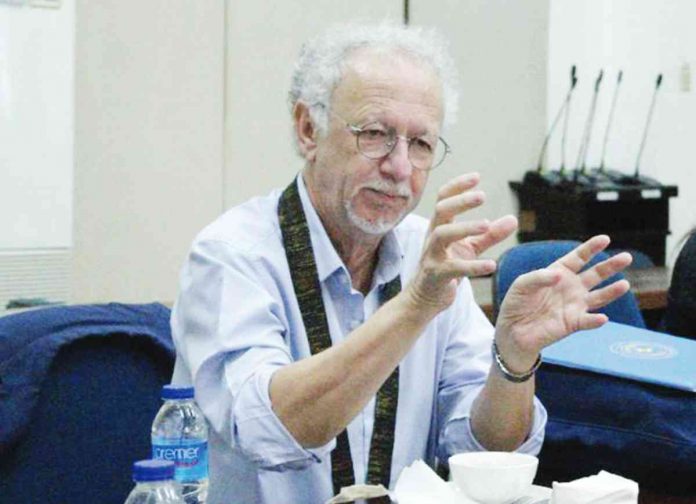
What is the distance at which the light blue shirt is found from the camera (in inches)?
50.0

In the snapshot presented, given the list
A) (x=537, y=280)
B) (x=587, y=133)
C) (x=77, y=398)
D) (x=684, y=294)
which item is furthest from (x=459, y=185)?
(x=587, y=133)

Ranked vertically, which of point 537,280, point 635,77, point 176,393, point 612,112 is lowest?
point 176,393

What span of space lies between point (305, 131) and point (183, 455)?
0.58 m

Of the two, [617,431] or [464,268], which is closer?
[464,268]

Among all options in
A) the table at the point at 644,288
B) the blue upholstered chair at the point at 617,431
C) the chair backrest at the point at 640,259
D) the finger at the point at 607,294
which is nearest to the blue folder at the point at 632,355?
the blue upholstered chair at the point at 617,431

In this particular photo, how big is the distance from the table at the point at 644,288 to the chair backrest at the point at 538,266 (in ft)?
2.09

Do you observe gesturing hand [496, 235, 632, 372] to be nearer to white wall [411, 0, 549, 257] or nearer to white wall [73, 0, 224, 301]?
white wall [73, 0, 224, 301]

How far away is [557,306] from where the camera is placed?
139cm

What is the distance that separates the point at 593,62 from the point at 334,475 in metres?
4.15

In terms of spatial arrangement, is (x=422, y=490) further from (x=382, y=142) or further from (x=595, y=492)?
(x=382, y=142)

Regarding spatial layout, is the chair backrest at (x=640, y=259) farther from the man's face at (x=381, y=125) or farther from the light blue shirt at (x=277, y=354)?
the man's face at (x=381, y=125)

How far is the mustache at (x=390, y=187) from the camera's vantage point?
141 cm

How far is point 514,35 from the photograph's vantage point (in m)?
4.24

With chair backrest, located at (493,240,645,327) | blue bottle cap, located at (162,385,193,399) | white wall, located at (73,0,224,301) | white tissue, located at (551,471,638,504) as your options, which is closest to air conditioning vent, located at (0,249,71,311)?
white wall, located at (73,0,224,301)
